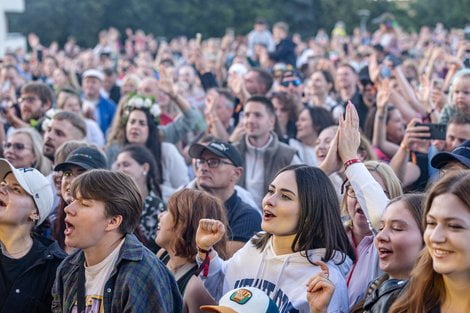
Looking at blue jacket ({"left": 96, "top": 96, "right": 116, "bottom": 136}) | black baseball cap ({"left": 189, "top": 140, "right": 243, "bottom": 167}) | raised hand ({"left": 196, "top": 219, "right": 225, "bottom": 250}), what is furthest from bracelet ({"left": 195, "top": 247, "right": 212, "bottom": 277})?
blue jacket ({"left": 96, "top": 96, "right": 116, "bottom": 136})

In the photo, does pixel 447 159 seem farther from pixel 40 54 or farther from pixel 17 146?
pixel 40 54

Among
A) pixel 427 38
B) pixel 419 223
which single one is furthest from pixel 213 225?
pixel 427 38

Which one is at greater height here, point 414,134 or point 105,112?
point 414,134

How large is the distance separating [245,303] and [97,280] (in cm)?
86

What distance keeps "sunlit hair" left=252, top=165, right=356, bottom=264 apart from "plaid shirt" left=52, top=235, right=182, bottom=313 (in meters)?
0.78

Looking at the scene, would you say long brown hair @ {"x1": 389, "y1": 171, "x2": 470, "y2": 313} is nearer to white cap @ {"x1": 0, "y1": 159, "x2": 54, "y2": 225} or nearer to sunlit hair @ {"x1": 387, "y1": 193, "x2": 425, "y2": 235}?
sunlit hair @ {"x1": 387, "y1": 193, "x2": 425, "y2": 235}

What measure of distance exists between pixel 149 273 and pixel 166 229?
0.98 metres

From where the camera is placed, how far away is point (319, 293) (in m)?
4.04

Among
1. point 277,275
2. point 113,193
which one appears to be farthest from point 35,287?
point 277,275

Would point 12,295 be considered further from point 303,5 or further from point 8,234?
point 303,5

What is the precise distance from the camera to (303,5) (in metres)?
39.9

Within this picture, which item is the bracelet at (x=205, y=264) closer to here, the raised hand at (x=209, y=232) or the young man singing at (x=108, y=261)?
the raised hand at (x=209, y=232)

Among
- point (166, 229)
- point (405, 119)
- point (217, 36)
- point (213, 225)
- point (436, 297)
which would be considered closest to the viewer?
point (436, 297)

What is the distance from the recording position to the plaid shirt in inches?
163
